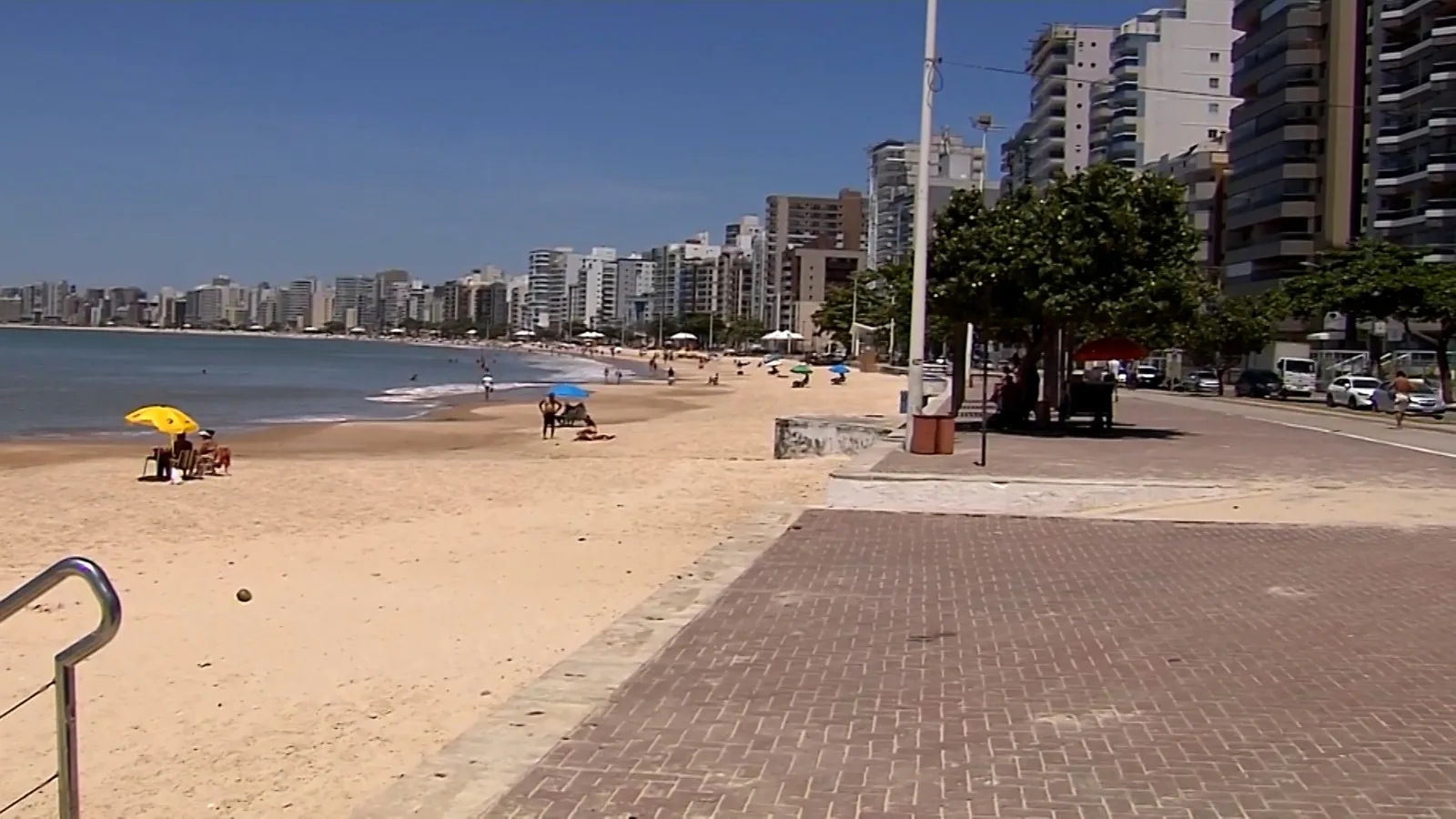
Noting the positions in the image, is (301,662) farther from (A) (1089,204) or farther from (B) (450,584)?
(A) (1089,204)

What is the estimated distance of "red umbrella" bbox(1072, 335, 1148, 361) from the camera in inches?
939

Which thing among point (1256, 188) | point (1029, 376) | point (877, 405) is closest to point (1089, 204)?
point (1029, 376)

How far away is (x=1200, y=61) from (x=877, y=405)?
6883 cm

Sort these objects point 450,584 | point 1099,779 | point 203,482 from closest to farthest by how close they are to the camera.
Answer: point 1099,779, point 450,584, point 203,482

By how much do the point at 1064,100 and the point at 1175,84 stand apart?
17048 mm

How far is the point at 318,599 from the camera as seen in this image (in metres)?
10.3

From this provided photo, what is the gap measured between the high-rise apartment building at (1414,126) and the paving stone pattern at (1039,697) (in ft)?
177

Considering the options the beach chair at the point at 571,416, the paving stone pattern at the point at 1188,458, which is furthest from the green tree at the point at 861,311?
the paving stone pattern at the point at 1188,458

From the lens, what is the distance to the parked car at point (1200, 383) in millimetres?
55344

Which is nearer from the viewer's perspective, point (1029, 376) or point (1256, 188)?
point (1029, 376)

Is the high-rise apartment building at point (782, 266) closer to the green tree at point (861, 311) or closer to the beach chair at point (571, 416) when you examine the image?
the green tree at point (861, 311)

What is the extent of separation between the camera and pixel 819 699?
6.29m

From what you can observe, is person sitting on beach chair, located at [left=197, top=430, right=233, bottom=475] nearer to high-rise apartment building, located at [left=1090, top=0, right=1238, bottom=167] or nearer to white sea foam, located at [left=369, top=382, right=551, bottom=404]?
white sea foam, located at [left=369, top=382, right=551, bottom=404]

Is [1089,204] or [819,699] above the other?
[1089,204]
